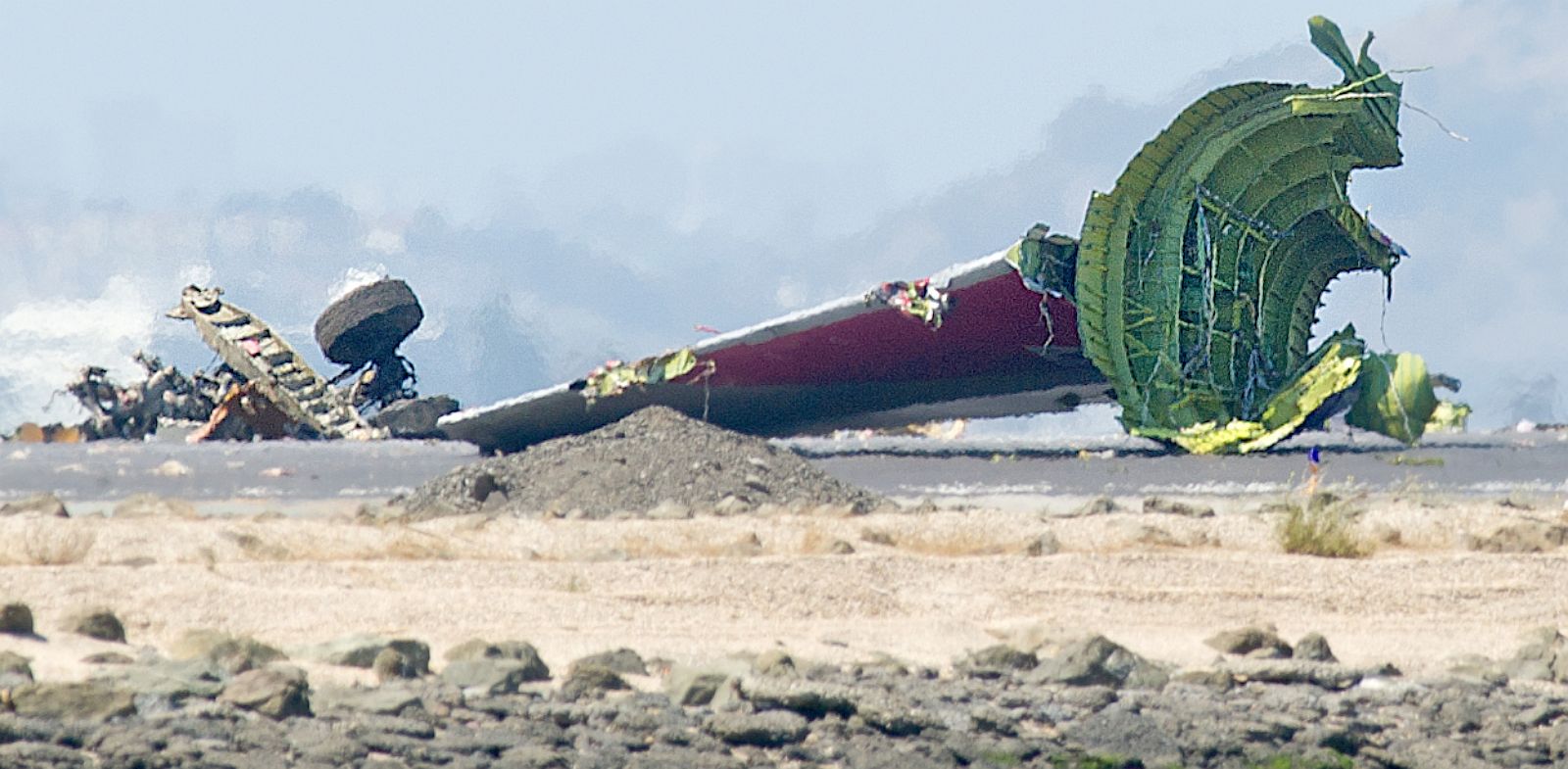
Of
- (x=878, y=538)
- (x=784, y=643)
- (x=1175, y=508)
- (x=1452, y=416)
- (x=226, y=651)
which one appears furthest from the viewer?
(x=1452, y=416)

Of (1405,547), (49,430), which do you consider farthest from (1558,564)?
(49,430)

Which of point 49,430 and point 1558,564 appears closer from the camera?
point 1558,564

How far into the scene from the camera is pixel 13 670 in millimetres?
11531

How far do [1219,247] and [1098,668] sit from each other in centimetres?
2660

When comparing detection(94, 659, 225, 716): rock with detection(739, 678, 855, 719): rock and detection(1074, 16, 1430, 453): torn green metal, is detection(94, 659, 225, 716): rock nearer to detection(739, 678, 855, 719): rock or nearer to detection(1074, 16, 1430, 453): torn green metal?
detection(739, 678, 855, 719): rock

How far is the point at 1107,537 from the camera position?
22.0m

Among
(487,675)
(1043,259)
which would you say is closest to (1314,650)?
(487,675)

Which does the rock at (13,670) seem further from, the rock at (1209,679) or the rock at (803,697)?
the rock at (1209,679)

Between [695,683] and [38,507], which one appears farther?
[38,507]

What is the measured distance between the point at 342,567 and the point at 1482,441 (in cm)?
3181

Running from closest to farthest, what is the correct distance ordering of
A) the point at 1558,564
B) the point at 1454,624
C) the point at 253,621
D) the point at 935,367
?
the point at 253,621 → the point at 1454,624 → the point at 1558,564 → the point at 935,367

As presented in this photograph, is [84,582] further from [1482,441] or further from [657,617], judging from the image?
[1482,441]

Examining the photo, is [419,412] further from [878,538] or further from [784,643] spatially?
[784,643]

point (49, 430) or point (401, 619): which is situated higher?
point (49, 430)
